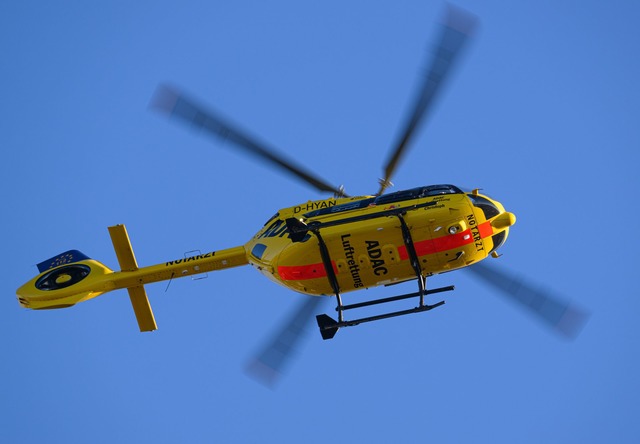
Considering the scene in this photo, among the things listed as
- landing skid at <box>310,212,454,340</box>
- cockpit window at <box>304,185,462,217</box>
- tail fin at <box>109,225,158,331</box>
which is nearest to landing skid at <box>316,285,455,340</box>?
landing skid at <box>310,212,454,340</box>

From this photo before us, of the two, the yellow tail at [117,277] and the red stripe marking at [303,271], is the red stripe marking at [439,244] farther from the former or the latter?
the yellow tail at [117,277]

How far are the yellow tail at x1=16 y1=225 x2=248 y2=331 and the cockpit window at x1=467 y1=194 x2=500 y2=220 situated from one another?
462cm

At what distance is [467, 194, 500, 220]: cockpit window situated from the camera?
16469 millimetres

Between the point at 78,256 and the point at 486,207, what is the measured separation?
9.04 m

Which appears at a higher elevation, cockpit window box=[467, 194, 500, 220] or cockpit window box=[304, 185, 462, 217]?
cockpit window box=[467, 194, 500, 220]

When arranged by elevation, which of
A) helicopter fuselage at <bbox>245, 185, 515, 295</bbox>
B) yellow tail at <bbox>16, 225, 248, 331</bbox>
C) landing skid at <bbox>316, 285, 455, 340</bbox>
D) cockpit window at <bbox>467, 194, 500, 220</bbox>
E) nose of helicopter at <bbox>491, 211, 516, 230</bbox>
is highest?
cockpit window at <bbox>467, 194, 500, 220</bbox>

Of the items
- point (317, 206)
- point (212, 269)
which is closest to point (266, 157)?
point (317, 206)

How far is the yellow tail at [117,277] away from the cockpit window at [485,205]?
4.62 m

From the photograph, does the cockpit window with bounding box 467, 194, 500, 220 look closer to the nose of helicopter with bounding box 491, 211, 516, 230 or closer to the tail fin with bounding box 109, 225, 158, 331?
the nose of helicopter with bounding box 491, 211, 516, 230

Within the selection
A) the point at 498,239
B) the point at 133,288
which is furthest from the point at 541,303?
the point at 133,288

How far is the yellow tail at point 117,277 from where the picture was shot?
18.4m

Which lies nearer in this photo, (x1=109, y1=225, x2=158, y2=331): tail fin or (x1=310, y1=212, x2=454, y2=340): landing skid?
(x1=310, y1=212, x2=454, y2=340): landing skid

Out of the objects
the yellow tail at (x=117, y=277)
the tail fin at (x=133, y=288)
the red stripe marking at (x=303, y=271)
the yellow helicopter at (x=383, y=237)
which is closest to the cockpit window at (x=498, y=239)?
the yellow helicopter at (x=383, y=237)

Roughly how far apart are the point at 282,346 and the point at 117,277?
3985 millimetres
